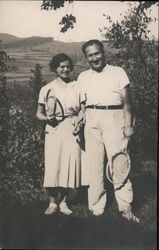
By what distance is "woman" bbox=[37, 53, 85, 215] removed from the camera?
4.61m

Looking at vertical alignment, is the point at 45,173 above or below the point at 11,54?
below

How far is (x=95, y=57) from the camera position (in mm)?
4551

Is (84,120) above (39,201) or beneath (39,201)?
above

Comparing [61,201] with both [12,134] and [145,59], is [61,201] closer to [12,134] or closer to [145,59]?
[12,134]

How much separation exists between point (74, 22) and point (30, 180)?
1765 millimetres

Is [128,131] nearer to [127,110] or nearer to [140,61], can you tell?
[127,110]

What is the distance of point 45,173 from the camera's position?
4758 mm

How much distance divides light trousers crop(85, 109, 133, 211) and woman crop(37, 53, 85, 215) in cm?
14

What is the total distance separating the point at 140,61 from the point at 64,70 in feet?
2.73

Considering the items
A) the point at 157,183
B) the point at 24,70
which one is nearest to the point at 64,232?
the point at 157,183

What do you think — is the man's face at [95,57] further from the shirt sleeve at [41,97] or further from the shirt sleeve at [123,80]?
the shirt sleeve at [41,97]

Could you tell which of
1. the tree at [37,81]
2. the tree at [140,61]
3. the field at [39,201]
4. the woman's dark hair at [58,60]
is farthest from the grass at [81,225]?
the woman's dark hair at [58,60]

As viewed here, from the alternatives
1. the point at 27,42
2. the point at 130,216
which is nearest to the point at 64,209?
the point at 130,216

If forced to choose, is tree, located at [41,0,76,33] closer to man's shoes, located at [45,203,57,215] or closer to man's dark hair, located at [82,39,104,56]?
man's dark hair, located at [82,39,104,56]
